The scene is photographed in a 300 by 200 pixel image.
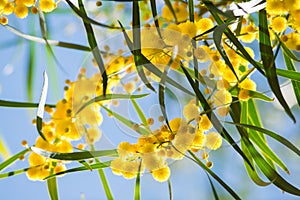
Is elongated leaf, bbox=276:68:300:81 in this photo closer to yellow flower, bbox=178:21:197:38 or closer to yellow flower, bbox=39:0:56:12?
yellow flower, bbox=178:21:197:38

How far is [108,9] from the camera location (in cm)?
90

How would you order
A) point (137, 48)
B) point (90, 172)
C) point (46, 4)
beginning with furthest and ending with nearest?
1. point (90, 172)
2. point (46, 4)
3. point (137, 48)

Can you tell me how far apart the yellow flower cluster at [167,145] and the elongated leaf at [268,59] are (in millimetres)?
81

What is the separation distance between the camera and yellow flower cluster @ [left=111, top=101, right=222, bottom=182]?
49cm

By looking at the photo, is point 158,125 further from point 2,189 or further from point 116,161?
point 2,189

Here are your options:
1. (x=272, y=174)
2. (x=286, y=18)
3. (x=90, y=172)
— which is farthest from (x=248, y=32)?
(x=90, y=172)

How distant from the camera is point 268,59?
47 cm

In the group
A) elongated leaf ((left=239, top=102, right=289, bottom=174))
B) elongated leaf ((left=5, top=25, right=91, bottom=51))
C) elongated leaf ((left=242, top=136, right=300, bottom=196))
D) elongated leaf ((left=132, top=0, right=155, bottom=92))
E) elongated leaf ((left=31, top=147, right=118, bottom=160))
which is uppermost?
elongated leaf ((left=5, top=25, right=91, bottom=51))

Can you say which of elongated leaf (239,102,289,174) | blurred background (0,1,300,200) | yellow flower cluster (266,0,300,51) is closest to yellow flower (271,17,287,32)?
yellow flower cluster (266,0,300,51)

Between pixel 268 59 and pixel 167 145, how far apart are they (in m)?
0.13

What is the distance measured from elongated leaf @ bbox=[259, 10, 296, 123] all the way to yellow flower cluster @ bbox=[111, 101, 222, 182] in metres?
0.08

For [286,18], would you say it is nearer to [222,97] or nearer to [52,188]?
[222,97]

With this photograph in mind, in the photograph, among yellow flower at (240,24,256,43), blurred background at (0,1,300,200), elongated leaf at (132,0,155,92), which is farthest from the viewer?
blurred background at (0,1,300,200)

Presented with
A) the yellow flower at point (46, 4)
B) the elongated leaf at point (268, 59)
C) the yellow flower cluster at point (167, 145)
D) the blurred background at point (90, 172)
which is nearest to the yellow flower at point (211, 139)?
the yellow flower cluster at point (167, 145)
